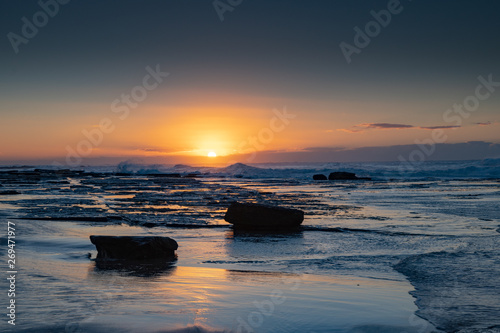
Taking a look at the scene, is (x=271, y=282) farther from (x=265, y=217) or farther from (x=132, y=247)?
(x=265, y=217)

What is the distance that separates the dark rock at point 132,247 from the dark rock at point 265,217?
588 cm

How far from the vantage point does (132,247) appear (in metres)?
10.2

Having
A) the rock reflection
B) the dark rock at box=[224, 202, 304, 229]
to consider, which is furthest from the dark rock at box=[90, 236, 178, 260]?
the dark rock at box=[224, 202, 304, 229]

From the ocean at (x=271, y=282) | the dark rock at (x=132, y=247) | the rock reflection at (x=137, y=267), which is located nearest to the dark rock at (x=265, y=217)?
the ocean at (x=271, y=282)

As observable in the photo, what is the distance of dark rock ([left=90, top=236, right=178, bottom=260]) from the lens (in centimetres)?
1010

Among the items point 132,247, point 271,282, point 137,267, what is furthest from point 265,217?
point 271,282

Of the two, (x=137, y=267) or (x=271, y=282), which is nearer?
(x=271, y=282)

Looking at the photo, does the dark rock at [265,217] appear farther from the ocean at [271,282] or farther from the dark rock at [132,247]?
the dark rock at [132,247]

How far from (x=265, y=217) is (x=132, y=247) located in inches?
263

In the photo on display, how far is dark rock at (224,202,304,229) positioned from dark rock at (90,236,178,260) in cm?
588

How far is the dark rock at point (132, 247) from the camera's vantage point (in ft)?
33.1

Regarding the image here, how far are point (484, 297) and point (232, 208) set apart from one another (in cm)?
1036

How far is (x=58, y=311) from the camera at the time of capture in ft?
18.4

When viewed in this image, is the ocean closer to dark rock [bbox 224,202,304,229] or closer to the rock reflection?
the rock reflection
